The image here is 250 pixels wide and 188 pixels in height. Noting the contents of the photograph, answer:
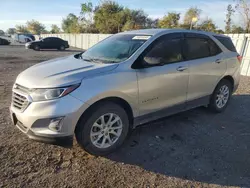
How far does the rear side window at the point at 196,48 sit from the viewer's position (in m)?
4.02

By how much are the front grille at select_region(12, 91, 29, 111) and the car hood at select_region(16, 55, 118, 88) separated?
0.54ft

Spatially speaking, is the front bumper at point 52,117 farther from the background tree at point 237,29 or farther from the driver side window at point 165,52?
the background tree at point 237,29

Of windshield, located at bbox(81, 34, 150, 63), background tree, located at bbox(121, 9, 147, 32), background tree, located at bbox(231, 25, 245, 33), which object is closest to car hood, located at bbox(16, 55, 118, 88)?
windshield, located at bbox(81, 34, 150, 63)

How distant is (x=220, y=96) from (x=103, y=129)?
3.10 meters

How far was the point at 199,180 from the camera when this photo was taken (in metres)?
2.70

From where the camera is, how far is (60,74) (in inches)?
113

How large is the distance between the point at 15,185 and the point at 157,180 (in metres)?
1.66

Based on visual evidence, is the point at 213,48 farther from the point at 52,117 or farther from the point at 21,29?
the point at 21,29

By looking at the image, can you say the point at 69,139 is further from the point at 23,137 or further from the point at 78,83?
the point at 23,137

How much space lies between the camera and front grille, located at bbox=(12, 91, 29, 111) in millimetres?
2749

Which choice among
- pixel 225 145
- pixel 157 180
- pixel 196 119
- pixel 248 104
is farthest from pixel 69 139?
pixel 248 104

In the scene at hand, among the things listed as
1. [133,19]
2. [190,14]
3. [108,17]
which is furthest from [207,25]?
[108,17]

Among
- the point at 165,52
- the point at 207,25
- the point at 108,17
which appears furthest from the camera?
the point at 108,17

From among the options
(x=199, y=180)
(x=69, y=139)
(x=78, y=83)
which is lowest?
(x=199, y=180)
